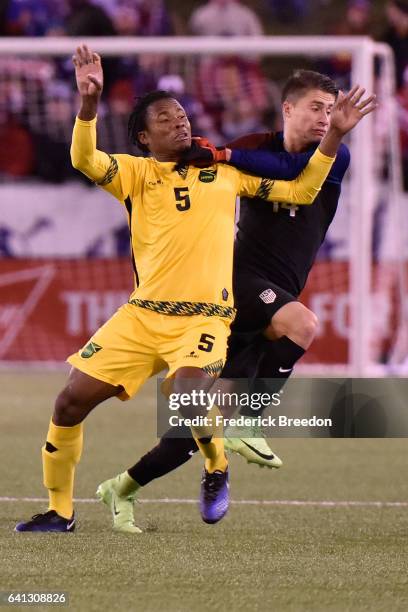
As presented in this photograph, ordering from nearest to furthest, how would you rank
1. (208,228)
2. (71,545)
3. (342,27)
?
(71,545)
(208,228)
(342,27)

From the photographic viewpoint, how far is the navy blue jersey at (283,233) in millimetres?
6961

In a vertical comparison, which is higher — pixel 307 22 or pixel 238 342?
pixel 307 22

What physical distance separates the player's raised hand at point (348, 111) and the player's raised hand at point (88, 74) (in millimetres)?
1086

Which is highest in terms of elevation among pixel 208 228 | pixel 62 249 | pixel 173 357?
pixel 208 228

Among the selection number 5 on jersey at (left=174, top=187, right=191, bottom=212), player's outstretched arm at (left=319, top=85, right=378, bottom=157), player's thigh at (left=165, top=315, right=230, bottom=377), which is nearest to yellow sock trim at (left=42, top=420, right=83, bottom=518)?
player's thigh at (left=165, top=315, right=230, bottom=377)

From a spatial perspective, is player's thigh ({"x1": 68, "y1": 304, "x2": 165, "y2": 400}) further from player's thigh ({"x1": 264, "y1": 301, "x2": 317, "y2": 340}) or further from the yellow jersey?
player's thigh ({"x1": 264, "y1": 301, "x2": 317, "y2": 340})

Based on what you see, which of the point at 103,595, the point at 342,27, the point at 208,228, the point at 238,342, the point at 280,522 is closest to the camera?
the point at 103,595

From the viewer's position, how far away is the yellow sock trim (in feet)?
20.3

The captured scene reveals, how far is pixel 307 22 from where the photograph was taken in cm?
1903

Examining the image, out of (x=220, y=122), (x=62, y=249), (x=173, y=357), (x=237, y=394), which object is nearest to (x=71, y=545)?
(x=173, y=357)

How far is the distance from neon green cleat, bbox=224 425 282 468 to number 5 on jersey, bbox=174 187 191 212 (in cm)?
137

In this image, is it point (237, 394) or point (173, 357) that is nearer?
point (173, 357)

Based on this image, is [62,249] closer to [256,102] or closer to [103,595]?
[256,102]

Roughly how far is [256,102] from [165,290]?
9117mm
